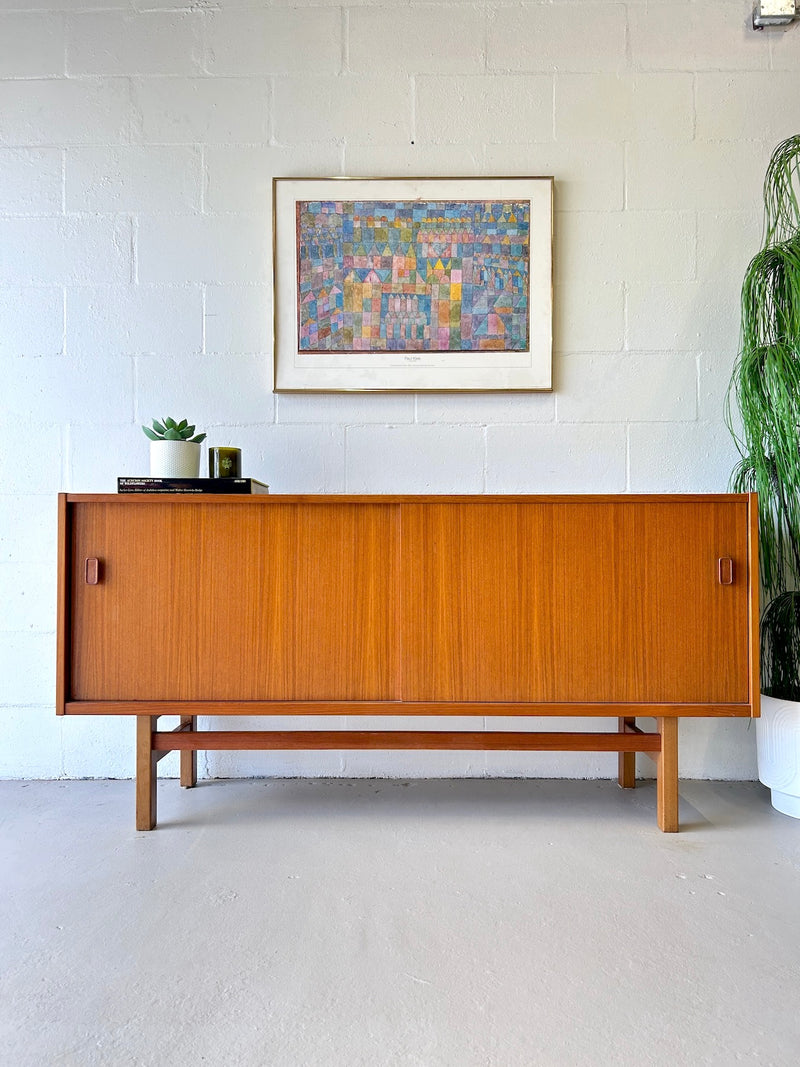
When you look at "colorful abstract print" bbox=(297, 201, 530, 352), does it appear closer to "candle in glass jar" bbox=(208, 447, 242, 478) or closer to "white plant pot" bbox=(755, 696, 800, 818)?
"candle in glass jar" bbox=(208, 447, 242, 478)

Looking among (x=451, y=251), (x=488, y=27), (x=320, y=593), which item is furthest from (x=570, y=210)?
(x=320, y=593)

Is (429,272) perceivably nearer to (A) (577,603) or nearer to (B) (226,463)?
(B) (226,463)

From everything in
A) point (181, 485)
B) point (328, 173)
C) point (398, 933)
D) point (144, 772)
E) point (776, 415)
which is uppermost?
point (328, 173)

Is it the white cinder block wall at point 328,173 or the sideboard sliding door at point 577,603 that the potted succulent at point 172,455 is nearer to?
the white cinder block wall at point 328,173

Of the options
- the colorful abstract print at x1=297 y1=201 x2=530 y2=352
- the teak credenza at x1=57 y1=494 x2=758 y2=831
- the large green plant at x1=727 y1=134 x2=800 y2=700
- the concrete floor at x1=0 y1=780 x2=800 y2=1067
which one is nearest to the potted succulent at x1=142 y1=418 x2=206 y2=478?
the teak credenza at x1=57 y1=494 x2=758 y2=831

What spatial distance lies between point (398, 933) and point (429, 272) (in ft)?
5.85

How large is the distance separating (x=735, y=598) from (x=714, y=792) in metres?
0.72

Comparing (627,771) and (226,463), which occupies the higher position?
(226,463)

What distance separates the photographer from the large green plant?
1847 millimetres

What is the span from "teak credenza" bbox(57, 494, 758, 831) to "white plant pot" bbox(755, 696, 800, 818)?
0.22 metres

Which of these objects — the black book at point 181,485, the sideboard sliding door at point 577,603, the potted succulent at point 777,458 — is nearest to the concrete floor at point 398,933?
the potted succulent at point 777,458

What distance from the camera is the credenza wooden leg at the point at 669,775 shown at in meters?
1.79

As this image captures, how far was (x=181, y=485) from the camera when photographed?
1.78 meters

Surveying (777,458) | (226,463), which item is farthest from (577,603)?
(226,463)
